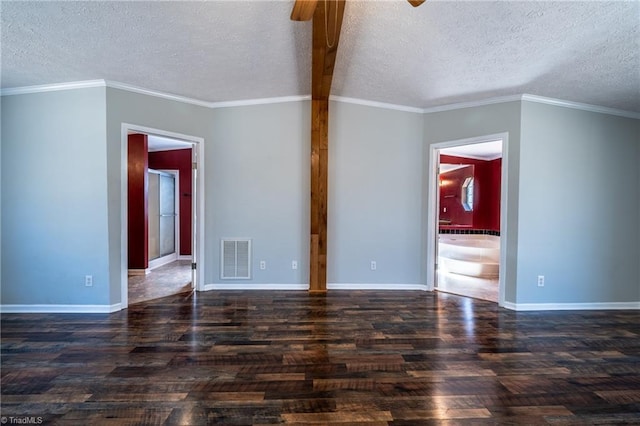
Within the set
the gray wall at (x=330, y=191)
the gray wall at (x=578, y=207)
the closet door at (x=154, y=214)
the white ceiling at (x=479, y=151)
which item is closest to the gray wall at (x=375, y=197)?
the gray wall at (x=330, y=191)

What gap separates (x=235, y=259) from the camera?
401 cm

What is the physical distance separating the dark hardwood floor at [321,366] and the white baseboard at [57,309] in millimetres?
95

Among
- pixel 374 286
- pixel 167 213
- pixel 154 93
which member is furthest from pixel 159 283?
pixel 374 286

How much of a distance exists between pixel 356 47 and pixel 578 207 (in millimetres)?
3247

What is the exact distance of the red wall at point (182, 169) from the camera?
6598mm

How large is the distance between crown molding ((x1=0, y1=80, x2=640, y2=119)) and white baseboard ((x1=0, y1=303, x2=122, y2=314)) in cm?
236

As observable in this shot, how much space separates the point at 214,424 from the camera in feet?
5.14

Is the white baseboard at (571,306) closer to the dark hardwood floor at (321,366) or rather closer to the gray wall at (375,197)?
the dark hardwood floor at (321,366)

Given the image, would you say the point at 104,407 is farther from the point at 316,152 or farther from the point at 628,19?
the point at 628,19

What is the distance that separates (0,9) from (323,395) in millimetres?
3448

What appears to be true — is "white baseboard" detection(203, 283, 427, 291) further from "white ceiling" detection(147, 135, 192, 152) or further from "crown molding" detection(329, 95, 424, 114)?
"white ceiling" detection(147, 135, 192, 152)

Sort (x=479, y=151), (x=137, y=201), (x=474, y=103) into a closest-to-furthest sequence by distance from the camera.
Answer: (x=474, y=103), (x=137, y=201), (x=479, y=151)

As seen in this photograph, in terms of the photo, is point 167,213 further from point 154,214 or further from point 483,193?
point 483,193

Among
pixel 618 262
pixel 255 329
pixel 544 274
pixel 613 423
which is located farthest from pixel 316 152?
pixel 618 262
